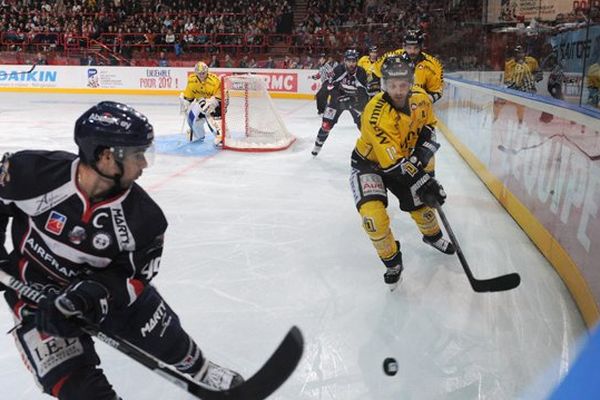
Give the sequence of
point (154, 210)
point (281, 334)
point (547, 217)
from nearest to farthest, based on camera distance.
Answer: point (154, 210) → point (281, 334) → point (547, 217)

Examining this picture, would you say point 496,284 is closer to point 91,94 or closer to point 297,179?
point 297,179

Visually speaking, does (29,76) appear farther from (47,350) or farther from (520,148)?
(47,350)

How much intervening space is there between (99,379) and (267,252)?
2.08 metres

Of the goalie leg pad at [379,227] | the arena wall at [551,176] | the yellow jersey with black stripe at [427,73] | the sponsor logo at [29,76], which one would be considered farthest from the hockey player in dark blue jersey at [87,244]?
the sponsor logo at [29,76]

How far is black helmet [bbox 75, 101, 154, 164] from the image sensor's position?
4.90ft

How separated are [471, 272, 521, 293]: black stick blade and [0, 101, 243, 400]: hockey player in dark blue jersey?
60.2 inches

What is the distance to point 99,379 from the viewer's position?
1.49m

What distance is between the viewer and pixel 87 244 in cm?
156

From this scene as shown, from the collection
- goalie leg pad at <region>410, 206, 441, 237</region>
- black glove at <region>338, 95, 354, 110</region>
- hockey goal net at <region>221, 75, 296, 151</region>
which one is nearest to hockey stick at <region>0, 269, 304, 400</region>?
goalie leg pad at <region>410, 206, 441, 237</region>

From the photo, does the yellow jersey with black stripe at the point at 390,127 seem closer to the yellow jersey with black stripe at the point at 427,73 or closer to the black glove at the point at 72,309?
the black glove at the point at 72,309

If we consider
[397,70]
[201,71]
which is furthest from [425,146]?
[201,71]

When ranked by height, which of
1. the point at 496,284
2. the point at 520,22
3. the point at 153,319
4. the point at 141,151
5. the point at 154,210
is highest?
the point at 520,22

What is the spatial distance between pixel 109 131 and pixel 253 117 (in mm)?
6312

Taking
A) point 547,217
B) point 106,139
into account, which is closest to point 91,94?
point 547,217
